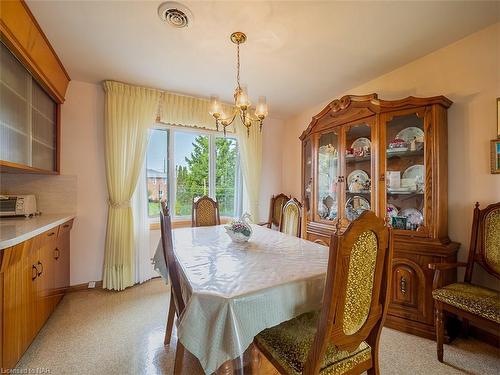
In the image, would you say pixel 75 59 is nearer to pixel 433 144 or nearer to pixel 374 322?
pixel 374 322

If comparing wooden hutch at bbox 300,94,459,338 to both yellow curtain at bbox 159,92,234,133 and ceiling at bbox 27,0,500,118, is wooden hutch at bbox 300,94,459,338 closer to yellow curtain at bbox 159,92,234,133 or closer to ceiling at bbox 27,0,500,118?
ceiling at bbox 27,0,500,118

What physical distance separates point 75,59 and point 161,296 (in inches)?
99.5

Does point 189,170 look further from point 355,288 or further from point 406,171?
point 355,288

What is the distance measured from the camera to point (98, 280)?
268 centimetres

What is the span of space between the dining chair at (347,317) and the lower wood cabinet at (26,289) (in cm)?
147

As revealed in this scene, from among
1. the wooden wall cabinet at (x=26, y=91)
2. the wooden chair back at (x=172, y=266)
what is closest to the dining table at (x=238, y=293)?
the wooden chair back at (x=172, y=266)

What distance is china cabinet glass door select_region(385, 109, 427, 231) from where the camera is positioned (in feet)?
6.42

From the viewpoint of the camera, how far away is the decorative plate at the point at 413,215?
6.44ft

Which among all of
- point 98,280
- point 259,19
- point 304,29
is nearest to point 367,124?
point 304,29

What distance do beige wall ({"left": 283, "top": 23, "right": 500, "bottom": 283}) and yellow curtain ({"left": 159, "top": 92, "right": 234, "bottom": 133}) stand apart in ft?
7.81

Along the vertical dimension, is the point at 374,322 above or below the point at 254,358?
A: above

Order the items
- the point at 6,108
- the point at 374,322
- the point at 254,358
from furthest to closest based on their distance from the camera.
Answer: the point at 6,108
the point at 254,358
the point at 374,322

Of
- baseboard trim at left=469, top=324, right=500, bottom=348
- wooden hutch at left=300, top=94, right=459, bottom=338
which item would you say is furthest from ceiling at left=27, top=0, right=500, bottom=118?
baseboard trim at left=469, top=324, right=500, bottom=348

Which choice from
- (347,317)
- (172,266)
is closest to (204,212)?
(172,266)
